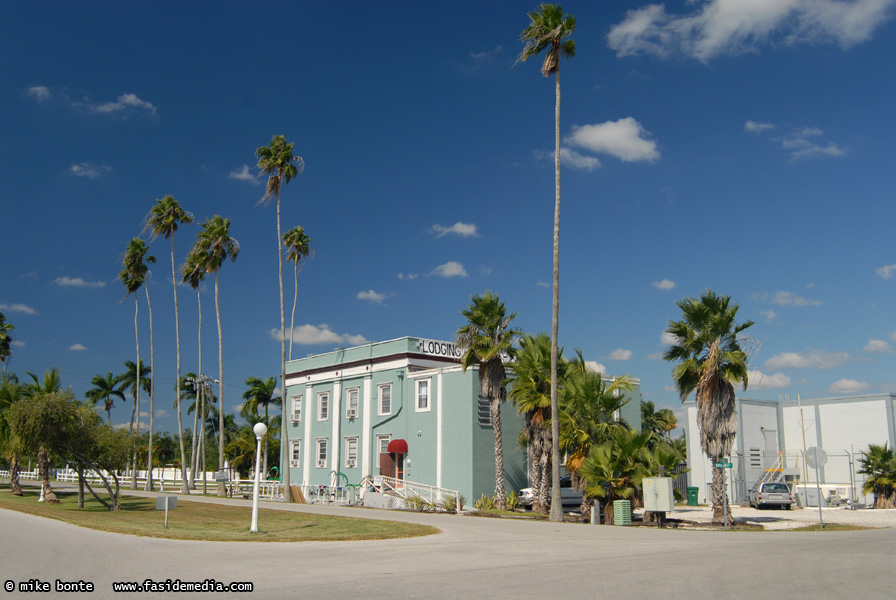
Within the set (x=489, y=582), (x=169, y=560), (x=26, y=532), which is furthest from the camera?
(x=26, y=532)

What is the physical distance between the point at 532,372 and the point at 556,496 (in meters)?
6.29

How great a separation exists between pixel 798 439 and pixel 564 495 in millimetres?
22880

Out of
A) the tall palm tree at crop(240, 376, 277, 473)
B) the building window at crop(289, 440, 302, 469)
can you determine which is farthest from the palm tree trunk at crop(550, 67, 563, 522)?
the tall palm tree at crop(240, 376, 277, 473)

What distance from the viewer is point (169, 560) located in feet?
42.7

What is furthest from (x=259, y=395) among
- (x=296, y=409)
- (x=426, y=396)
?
(x=426, y=396)

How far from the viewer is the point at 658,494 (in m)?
23.4

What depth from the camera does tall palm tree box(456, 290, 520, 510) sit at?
3409 cm

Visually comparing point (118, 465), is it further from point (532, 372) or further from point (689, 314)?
point (689, 314)

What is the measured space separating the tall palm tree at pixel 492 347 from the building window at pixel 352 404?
42.8 ft

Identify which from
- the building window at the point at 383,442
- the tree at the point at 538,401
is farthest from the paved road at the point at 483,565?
the building window at the point at 383,442

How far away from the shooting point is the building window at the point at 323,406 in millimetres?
48281

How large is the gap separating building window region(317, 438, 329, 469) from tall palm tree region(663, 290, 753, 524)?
27.5 m

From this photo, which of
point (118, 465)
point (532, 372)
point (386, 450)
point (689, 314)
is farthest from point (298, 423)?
point (689, 314)

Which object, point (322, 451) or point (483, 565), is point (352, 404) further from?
point (483, 565)
